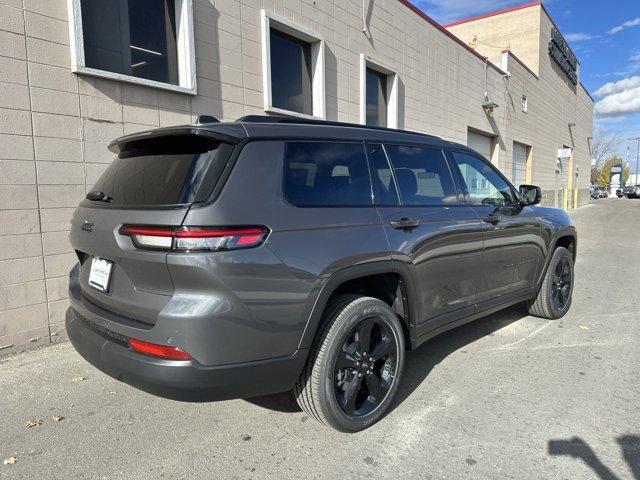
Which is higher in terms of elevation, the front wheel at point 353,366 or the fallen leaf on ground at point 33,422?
the front wheel at point 353,366

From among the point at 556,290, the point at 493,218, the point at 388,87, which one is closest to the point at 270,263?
the point at 493,218

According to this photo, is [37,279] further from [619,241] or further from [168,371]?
[619,241]

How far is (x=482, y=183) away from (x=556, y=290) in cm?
190

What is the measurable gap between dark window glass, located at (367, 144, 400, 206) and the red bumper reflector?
154 centimetres

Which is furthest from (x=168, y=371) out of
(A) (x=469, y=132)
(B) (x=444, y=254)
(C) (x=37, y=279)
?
(A) (x=469, y=132)

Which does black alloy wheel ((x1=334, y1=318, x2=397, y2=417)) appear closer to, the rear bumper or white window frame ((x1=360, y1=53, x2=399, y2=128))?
the rear bumper

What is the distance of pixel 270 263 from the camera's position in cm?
233

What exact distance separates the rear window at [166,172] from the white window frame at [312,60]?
4.05 meters

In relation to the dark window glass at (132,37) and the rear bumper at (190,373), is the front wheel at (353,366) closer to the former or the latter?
the rear bumper at (190,373)

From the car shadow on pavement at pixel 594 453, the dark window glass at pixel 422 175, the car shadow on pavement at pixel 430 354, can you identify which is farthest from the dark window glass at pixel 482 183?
the car shadow on pavement at pixel 594 453

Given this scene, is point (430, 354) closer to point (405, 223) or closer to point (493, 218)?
point (493, 218)

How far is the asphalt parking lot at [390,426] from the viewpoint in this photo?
2.59 m

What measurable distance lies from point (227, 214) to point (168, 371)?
2.65 feet

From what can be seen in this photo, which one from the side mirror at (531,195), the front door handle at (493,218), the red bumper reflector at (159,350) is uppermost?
the side mirror at (531,195)
